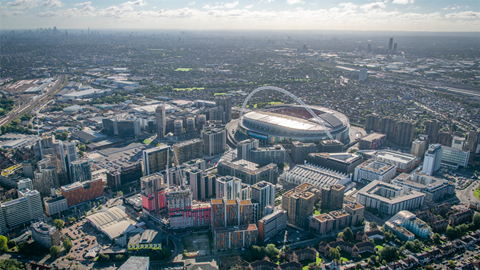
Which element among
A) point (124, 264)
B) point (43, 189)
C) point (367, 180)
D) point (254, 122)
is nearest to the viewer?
point (124, 264)

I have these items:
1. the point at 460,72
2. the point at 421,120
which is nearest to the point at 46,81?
the point at 421,120

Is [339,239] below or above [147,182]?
below

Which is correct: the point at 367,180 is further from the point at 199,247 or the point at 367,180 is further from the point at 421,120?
the point at 421,120

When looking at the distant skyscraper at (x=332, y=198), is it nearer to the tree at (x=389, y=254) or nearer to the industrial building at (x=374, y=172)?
the tree at (x=389, y=254)

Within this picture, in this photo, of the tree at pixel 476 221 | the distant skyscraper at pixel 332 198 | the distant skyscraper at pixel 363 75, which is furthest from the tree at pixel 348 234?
the distant skyscraper at pixel 363 75

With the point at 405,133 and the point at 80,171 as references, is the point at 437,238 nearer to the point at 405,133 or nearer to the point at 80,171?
the point at 405,133

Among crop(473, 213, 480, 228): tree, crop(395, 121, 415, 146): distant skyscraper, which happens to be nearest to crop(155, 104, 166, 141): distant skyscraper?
crop(395, 121, 415, 146): distant skyscraper

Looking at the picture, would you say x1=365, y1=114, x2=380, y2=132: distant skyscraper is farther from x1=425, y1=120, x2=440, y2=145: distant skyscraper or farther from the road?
the road
